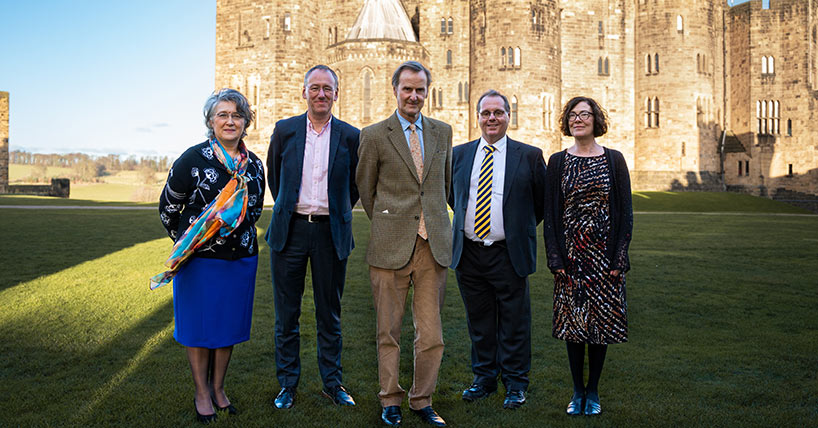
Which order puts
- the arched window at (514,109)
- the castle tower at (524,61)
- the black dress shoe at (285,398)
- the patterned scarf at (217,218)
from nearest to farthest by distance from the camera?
the patterned scarf at (217,218) < the black dress shoe at (285,398) < the castle tower at (524,61) < the arched window at (514,109)

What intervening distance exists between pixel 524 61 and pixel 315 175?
35590 millimetres

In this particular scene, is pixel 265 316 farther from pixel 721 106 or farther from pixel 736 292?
pixel 721 106

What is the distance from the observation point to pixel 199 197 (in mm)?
4320

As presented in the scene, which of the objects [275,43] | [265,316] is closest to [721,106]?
[275,43]

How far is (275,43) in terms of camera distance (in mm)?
37188

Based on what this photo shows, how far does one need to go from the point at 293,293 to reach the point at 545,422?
84.5 inches

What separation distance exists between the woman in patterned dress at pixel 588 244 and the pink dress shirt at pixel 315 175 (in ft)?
5.78

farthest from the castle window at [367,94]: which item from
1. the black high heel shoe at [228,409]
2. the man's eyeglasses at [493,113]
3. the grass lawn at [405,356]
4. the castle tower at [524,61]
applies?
the black high heel shoe at [228,409]

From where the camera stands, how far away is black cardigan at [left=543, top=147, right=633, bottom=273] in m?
4.45

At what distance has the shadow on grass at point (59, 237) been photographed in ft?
35.7

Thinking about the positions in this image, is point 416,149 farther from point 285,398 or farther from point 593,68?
point 593,68

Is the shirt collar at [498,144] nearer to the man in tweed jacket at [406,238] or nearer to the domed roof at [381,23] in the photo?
the man in tweed jacket at [406,238]

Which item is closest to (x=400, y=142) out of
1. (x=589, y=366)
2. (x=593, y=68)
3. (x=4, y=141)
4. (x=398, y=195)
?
(x=398, y=195)

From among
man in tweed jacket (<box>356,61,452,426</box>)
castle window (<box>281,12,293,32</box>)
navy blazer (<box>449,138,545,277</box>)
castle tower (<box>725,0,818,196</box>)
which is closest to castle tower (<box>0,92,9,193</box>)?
castle window (<box>281,12,293,32</box>)
